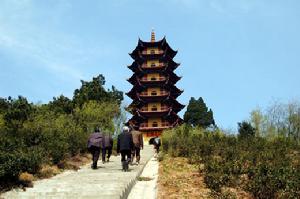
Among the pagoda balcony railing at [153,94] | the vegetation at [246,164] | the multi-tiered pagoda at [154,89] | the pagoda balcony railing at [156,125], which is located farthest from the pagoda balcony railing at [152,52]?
the vegetation at [246,164]

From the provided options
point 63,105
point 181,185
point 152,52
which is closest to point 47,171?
point 181,185

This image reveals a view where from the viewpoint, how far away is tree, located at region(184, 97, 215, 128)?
2611 inches

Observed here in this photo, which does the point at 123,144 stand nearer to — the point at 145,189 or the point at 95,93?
the point at 145,189

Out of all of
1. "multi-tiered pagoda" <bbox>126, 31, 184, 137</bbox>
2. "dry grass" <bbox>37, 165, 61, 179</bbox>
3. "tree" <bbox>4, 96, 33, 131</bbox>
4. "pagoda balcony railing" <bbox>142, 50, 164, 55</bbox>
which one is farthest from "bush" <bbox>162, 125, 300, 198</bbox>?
"pagoda balcony railing" <bbox>142, 50, 164, 55</bbox>

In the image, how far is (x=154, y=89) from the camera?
5812 centimetres

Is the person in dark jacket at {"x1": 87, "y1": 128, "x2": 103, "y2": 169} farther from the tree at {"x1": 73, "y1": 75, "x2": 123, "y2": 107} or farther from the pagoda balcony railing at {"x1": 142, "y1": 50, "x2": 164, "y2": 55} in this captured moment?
the pagoda balcony railing at {"x1": 142, "y1": 50, "x2": 164, "y2": 55}

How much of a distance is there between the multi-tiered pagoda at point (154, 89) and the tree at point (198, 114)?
7.69 metres

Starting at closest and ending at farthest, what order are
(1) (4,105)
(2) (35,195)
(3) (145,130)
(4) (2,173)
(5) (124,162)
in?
(2) (35,195) → (4) (2,173) → (5) (124,162) → (1) (4,105) → (3) (145,130)

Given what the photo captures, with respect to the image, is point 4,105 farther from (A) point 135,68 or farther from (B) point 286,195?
(B) point 286,195

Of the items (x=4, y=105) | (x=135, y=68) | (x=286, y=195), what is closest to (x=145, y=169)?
(x=286, y=195)

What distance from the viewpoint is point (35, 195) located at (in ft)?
32.2

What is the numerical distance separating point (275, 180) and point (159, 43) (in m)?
51.4

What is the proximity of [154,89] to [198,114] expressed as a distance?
11.7 m

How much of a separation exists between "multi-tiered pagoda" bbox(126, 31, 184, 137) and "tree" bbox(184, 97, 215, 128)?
25.2 ft
